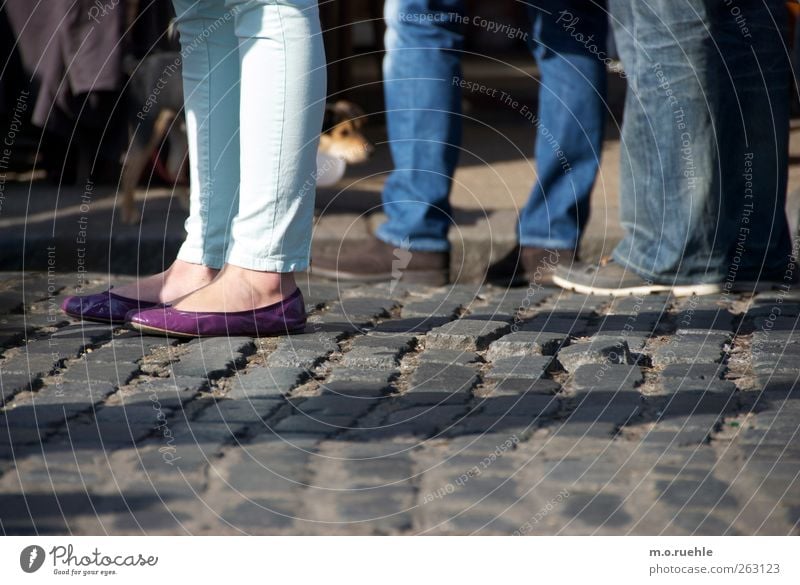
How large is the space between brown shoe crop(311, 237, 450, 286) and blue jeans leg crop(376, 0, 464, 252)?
2cm

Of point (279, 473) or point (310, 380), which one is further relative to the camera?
point (310, 380)

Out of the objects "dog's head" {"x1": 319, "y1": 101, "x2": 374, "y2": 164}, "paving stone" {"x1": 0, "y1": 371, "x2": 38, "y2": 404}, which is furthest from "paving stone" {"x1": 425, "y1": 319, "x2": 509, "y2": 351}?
"dog's head" {"x1": 319, "y1": 101, "x2": 374, "y2": 164}

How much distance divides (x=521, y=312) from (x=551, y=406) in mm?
837

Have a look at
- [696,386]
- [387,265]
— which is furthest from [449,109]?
[696,386]

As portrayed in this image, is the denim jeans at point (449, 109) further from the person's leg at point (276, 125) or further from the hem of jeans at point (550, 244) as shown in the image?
the person's leg at point (276, 125)

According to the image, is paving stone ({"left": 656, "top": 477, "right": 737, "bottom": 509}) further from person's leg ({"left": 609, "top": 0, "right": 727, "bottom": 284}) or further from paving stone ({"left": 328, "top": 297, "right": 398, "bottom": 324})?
person's leg ({"left": 609, "top": 0, "right": 727, "bottom": 284})

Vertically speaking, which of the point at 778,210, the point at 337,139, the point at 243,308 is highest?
the point at 337,139

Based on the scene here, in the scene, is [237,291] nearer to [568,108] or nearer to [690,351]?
[690,351]

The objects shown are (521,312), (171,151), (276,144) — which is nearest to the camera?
(276,144)

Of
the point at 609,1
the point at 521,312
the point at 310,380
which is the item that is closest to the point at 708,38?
the point at 609,1

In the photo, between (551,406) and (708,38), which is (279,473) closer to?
(551,406)

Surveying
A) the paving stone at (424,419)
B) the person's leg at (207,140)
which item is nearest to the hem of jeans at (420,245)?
the person's leg at (207,140)

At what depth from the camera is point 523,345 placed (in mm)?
2398

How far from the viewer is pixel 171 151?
13.7 feet
